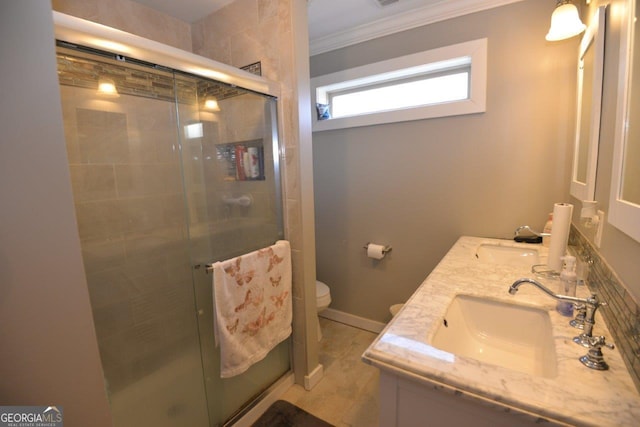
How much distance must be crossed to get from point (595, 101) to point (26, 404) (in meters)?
1.83

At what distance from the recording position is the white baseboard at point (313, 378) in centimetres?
175

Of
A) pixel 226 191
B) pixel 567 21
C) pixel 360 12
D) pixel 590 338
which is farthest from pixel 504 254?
pixel 360 12

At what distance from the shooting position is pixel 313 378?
178 centimetres

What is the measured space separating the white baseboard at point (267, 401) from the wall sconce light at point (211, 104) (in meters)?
1.62

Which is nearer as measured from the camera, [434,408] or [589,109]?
[434,408]

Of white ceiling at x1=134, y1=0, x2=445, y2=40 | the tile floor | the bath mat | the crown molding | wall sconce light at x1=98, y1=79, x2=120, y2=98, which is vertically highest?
white ceiling at x1=134, y1=0, x2=445, y2=40

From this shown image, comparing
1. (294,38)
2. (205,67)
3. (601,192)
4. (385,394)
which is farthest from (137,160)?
(601,192)

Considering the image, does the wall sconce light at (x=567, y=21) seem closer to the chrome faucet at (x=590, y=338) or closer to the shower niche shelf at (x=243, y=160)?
the chrome faucet at (x=590, y=338)

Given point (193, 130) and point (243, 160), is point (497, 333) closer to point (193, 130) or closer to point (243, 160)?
point (243, 160)

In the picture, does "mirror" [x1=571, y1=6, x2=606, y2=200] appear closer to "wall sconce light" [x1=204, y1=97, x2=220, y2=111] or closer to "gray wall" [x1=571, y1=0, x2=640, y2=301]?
"gray wall" [x1=571, y1=0, x2=640, y2=301]

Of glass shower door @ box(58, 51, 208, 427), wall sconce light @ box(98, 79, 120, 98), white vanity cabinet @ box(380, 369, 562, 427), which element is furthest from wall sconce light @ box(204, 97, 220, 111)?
white vanity cabinet @ box(380, 369, 562, 427)

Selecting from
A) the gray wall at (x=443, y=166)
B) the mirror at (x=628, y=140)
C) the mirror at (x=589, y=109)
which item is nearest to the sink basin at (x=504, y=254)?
the gray wall at (x=443, y=166)

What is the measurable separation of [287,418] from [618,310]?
5.00ft

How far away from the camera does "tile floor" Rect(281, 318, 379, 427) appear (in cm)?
156
